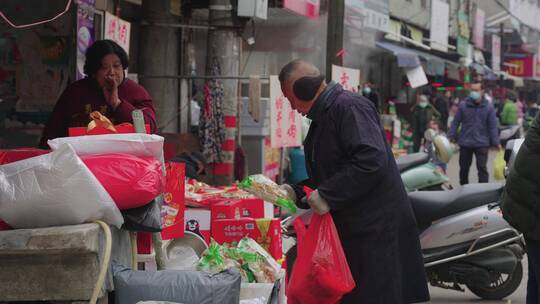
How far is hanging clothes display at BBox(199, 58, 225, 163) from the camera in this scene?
12.1m

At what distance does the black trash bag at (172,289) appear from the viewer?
13.8 feet

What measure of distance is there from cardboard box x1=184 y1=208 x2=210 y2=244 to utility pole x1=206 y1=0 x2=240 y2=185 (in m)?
5.53

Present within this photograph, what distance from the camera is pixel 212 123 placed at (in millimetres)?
12109

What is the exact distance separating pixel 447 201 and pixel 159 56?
5407mm

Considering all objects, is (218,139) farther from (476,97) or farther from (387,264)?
(387,264)

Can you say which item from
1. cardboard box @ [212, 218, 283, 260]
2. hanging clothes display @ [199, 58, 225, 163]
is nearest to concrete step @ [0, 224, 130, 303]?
cardboard box @ [212, 218, 283, 260]

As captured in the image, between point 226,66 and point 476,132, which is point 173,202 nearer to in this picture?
point 226,66

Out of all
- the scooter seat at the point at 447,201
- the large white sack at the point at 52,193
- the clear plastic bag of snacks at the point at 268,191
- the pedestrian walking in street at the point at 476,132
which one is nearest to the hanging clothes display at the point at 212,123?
the scooter seat at the point at 447,201

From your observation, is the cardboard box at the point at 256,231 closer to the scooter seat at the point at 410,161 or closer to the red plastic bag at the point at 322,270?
the red plastic bag at the point at 322,270

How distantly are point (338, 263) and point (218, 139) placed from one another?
7675 millimetres

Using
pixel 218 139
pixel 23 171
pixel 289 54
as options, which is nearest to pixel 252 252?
pixel 23 171

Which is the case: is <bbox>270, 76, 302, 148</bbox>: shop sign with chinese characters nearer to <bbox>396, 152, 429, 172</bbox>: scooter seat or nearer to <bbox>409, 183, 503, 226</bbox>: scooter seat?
<bbox>396, 152, 429, 172</bbox>: scooter seat

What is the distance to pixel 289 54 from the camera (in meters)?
18.0

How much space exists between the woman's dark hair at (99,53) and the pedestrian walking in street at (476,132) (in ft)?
34.7
